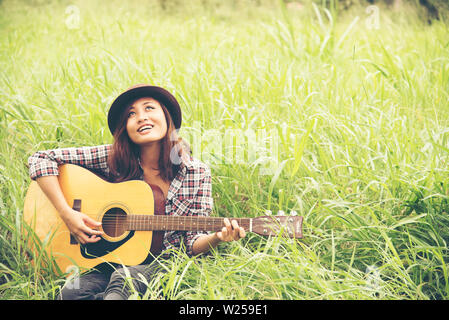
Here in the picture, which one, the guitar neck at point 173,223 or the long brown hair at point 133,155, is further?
the long brown hair at point 133,155

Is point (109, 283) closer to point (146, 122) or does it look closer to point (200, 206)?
point (200, 206)

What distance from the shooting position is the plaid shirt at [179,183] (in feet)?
6.56

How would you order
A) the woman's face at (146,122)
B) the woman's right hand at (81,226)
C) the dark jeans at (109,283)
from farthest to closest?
1. the woman's face at (146,122)
2. the woman's right hand at (81,226)
3. the dark jeans at (109,283)

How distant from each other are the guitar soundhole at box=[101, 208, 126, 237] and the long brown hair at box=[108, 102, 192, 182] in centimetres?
18

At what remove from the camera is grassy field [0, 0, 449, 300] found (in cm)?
187

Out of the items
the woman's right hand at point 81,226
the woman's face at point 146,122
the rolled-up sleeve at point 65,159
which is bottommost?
the woman's right hand at point 81,226

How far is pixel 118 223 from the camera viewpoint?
6.28 feet

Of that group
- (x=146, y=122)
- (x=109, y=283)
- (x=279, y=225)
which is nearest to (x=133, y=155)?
(x=146, y=122)

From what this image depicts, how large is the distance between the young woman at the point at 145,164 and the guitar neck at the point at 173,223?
0.28 ft

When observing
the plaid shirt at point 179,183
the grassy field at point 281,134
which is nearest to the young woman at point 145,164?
the plaid shirt at point 179,183

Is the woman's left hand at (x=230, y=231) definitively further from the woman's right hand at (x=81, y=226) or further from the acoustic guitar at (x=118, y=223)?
the woman's right hand at (x=81, y=226)

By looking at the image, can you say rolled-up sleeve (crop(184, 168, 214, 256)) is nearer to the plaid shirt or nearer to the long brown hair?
the plaid shirt

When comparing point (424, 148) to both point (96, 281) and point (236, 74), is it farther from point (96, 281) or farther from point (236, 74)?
point (96, 281)

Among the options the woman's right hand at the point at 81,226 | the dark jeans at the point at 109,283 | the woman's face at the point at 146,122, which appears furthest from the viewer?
the woman's face at the point at 146,122
